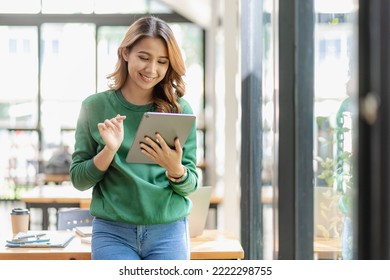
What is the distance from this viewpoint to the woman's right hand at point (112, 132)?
1.62 m

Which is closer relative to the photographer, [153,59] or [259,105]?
[153,59]

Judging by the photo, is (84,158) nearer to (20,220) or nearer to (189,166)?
(189,166)

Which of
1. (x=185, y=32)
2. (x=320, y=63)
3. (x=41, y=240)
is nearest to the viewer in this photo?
(x=320, y=63)

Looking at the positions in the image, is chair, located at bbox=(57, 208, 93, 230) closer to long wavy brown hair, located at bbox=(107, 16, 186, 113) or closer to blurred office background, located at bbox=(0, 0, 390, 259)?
blurred office background, located at bbox=(0, 0, 390, 259)

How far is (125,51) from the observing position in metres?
1.73

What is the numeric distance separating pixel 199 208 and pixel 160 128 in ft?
2.87

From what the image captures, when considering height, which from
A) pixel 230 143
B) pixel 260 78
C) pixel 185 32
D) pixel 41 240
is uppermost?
pixel 185 32

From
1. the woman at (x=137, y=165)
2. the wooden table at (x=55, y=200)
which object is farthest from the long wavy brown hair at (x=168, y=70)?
the wooden table at (x=55, y=200)

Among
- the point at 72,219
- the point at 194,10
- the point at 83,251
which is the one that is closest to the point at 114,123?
the point at 83,251

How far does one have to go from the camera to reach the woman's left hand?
1645 mm

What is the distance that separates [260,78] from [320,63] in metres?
1.18

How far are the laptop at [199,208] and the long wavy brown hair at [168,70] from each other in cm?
72
